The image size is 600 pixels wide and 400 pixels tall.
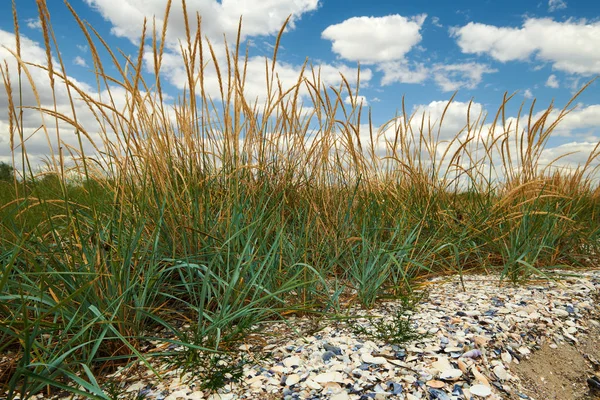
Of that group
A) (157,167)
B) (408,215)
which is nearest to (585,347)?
(408,215)

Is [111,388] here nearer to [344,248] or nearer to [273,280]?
[273,280]

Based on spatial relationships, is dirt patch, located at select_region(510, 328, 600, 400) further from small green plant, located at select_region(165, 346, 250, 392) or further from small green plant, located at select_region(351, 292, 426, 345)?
small green plant, located at select_region(165, 346, 250, 392)

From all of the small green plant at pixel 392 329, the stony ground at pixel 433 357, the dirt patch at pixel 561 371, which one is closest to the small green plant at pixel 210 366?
the stony ground at pixel 433 357

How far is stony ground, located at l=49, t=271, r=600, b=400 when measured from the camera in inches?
59.1

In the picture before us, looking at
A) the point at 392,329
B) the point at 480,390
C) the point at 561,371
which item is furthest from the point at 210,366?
the point at 561,371

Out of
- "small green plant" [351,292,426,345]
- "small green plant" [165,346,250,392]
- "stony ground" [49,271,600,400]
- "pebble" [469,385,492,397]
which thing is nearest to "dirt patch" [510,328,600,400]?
"stony ground" [49,271,600,400]

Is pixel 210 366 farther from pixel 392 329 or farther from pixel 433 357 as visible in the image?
pixel 433 357

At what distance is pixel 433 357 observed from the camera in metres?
1.67

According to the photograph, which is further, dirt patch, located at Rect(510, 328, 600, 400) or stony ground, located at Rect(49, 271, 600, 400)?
dirt patch, located at Rect(510, 328, 600, 400)

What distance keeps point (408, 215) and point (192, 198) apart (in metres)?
1.54

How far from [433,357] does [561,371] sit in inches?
28.2

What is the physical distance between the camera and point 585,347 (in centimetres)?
214

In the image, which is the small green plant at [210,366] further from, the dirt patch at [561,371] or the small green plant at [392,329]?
the dirt patch at [561,371]

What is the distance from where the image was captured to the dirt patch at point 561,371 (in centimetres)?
174
